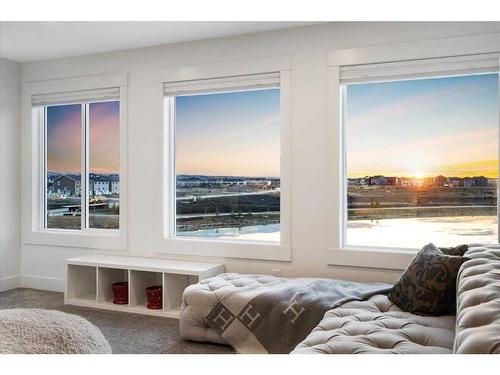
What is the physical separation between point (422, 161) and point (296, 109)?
108 cm

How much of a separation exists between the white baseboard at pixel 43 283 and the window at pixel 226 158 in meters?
1.44

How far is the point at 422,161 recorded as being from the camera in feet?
11.8

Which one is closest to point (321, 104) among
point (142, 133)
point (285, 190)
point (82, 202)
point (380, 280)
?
point (285, 190)

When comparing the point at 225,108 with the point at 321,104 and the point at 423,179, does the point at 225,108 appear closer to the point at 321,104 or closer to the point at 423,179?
the point at 321,104

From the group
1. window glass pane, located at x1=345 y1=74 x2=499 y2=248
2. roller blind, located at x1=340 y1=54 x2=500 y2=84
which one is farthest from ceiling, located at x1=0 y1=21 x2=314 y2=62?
window glass pane, located at x1=345 y1=74 x2=499 y2=248

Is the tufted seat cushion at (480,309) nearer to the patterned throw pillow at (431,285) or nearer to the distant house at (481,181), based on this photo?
the patterned throw pillow at (431,285)

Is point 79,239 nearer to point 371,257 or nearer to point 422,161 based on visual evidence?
point 371,257

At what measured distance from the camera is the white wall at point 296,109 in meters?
3.62

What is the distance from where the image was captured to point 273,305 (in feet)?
9.71

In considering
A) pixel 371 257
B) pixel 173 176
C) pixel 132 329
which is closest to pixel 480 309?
pixel 371 257

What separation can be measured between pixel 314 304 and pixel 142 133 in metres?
2.46

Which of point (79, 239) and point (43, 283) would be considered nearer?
point (79, 239)

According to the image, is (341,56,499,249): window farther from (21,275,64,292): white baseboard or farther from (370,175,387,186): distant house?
(21,275,64,292): white baseboard
